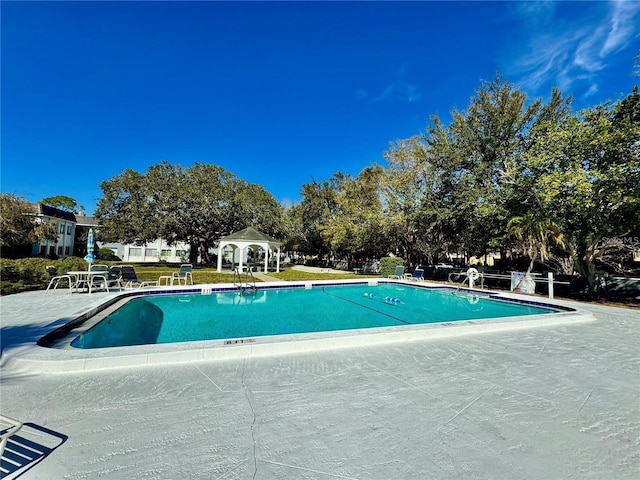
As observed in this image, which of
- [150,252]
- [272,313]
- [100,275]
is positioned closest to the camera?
[272,313]

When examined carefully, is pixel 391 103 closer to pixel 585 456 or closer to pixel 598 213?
pixel 598 213

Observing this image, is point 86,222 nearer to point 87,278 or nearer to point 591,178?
point 87,278

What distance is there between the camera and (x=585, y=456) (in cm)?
243

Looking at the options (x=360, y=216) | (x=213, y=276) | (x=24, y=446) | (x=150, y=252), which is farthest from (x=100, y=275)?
(x=150, y=252)

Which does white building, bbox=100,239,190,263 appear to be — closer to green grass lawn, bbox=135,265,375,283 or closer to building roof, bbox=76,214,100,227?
building roof, bbox=76,214,100,227

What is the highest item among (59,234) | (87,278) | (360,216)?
(360,216)

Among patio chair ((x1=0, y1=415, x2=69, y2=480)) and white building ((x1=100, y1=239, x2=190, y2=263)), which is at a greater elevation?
white building ((x1=100, y1=239, x2=190, y2=263))

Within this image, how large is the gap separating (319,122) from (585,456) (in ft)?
89.8

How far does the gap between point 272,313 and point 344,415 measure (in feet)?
23.1

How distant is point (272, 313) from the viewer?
386 inches

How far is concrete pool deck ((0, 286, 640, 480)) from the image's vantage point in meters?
2.28

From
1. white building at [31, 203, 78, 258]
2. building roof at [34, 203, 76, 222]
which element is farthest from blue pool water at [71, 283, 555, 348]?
building roof at [34, 203, 76, 222]

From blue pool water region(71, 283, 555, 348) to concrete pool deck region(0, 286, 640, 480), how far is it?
2383 millimetres

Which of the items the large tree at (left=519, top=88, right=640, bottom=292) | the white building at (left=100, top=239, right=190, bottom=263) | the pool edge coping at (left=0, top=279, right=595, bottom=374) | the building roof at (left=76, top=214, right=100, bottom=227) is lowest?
the pool edge coping at (left=0, top=279, right=595, bottom=374)
